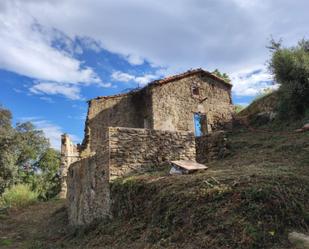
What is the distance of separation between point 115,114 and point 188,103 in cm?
400

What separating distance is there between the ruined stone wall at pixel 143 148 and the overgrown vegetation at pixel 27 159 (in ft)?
40.0

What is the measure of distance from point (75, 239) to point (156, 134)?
3.22 meters

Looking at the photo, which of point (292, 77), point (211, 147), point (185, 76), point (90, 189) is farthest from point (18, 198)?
point (292, 77)

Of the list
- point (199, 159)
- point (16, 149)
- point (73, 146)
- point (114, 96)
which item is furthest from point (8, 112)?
point (199, 159)

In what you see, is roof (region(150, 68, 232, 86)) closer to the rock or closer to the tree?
the tree

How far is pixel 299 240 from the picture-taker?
14.5 ft

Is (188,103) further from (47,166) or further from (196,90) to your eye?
(47,166)

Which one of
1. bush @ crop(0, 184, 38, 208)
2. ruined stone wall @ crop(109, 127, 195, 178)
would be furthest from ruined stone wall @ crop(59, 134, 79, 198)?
ruined stone wall @ crop(109, 127, 195, 178)

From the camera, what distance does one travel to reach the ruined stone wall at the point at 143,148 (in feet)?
28.2

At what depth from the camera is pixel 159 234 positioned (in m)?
5.81

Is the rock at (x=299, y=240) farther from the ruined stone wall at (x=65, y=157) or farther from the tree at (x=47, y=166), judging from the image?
the tree at (x=47, y=166)

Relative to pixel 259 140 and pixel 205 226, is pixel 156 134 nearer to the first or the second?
pixel 205 226

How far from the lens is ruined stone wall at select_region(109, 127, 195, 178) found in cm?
859

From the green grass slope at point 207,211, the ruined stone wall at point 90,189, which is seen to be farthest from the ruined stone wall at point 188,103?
the green grass slope at point 207,211
